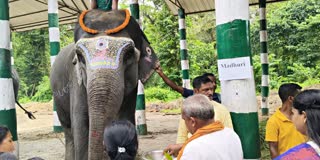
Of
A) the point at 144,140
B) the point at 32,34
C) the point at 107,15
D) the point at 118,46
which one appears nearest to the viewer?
the point at 118,46

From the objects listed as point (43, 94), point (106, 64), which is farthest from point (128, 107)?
point (43, 94)

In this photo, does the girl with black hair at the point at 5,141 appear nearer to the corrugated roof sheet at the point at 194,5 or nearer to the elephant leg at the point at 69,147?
the elephant leg at the point at 69,147

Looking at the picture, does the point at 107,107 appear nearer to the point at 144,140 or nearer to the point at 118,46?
the point at 118,46

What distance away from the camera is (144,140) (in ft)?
27.4

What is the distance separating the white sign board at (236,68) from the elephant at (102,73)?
1.18m

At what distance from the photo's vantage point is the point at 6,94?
399cm

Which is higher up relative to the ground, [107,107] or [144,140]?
[107,107]

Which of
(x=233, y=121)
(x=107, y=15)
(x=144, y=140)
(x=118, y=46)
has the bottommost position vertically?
(x=144, y=140)

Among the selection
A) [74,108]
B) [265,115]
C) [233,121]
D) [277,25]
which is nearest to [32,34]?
[277,25]

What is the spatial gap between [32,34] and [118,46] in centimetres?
2632

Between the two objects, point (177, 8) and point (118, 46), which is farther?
point (177, 8)

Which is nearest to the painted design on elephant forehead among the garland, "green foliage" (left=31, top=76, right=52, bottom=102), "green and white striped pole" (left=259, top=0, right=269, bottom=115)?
the garland

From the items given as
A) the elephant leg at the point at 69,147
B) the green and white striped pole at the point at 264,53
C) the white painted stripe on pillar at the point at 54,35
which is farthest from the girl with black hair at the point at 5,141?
the green and white striped pole at the point at 264,53

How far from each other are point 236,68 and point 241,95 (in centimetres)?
21
